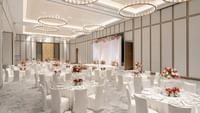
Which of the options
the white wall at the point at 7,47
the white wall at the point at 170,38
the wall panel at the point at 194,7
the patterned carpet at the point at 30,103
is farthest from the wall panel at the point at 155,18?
the white wall at the point at 7,47

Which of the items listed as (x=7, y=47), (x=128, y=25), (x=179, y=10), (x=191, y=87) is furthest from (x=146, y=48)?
(x=7, y=47)

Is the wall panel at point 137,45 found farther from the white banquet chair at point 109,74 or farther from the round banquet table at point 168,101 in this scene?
the round banquet table at point 168,101

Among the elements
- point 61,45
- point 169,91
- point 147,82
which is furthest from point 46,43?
point 169,91

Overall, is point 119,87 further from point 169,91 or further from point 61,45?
point 61,45

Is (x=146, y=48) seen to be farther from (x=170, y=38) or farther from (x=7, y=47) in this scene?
(x=7, y=47)

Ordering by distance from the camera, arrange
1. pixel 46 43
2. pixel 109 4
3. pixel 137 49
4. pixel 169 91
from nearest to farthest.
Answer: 1. pixel 169 91
2. pixel 109 4
3. pixel 137 49
4. pixel 46 43

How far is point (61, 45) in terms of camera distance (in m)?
22.5

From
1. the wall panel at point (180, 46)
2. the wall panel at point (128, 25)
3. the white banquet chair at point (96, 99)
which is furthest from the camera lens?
the wall panel at point (128, 25)

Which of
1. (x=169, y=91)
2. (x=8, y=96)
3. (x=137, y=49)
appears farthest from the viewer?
(x=137, y=49)

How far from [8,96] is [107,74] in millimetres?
4626

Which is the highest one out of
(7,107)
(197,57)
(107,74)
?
(197,57)

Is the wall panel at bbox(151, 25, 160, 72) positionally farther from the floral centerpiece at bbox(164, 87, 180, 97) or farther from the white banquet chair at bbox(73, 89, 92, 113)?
the white banquet chair at bbox(73, 89, 92, 113)

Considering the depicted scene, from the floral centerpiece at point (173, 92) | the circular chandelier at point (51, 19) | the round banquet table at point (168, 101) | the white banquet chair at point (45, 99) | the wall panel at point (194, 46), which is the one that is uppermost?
the circular chandelier at point (51, 19)

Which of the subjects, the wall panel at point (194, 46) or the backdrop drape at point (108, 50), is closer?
the wall panel at point (194, 46)
